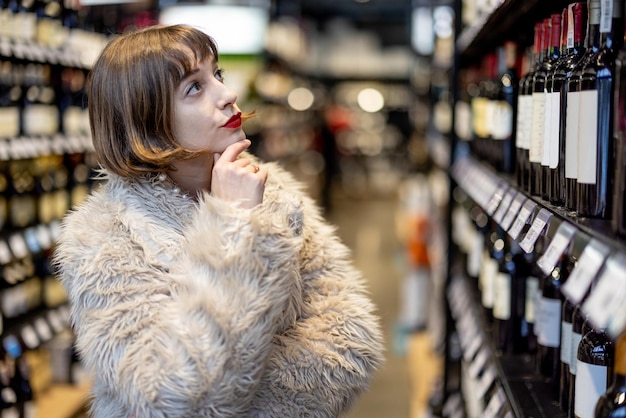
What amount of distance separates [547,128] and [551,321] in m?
→ 0.55

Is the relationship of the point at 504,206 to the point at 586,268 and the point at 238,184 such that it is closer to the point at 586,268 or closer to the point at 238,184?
the point at 238,184

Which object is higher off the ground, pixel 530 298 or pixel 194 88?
pixel 194 88

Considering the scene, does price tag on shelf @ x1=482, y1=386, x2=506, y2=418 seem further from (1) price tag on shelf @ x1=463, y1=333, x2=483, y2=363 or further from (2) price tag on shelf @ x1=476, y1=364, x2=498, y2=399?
(1) price tag on shelf @ x1=463, y1=333, x2=483, y2=363

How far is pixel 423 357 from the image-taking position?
207 inches

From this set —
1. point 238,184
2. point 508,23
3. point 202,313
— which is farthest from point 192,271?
point 508,23

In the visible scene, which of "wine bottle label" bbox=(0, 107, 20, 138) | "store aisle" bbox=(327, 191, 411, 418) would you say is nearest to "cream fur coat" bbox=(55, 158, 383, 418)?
"store aisle" bbox=(327, 191, 411, 418)

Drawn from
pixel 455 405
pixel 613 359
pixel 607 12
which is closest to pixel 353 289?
pixel 613 359

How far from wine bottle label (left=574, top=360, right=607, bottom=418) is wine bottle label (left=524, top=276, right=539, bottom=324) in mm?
834

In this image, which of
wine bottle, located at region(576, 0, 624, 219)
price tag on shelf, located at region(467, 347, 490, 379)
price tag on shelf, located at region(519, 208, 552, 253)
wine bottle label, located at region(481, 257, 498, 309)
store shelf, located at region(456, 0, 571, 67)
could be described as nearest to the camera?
wine bottle, located at region(576, 0, 624, 219)

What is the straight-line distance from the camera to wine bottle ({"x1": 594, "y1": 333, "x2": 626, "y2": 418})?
1.28m

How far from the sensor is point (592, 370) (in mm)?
1558

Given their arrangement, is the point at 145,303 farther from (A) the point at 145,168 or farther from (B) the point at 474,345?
(B) the point at 474,345

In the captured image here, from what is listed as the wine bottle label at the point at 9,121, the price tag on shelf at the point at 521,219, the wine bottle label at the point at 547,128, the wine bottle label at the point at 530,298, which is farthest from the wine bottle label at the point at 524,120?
the wine bottle label at the point at 9,121

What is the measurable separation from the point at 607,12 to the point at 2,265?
2.92 meters
